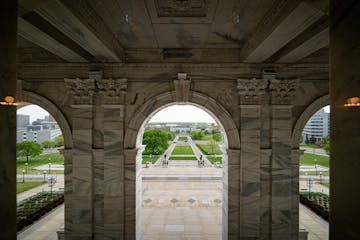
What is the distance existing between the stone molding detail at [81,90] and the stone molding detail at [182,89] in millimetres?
2914

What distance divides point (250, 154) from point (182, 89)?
3312mm

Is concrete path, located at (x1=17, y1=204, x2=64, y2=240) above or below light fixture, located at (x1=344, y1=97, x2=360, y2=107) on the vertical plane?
below

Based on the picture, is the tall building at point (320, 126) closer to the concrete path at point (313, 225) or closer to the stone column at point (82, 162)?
the concrete path at point (313, 225)

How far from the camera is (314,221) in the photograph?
554 inches

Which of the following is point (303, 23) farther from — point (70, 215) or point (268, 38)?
point (70, 215)

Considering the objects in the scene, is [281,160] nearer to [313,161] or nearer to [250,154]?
[250,154]

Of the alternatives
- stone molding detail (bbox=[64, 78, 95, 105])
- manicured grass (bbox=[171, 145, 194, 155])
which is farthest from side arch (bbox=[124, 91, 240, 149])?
manicured grass (bbox=[171, 145, 194, 155])

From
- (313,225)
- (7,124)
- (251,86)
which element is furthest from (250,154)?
(313,225)

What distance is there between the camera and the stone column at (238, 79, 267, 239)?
26.5 feet

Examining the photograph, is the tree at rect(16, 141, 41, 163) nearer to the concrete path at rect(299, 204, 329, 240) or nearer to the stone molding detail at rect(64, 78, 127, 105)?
the stone molding detail at rect(64, 78, 127, 105)

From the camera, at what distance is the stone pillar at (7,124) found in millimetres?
2861

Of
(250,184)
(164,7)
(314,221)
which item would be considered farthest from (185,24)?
(314,221)

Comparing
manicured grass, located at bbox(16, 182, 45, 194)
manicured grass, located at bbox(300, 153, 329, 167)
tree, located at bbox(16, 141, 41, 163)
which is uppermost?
tree, located at bbox(16, 141, 41, 163)

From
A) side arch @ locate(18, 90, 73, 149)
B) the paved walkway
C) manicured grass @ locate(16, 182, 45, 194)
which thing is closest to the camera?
side arch @ locate(18, 90, 73, 149)
